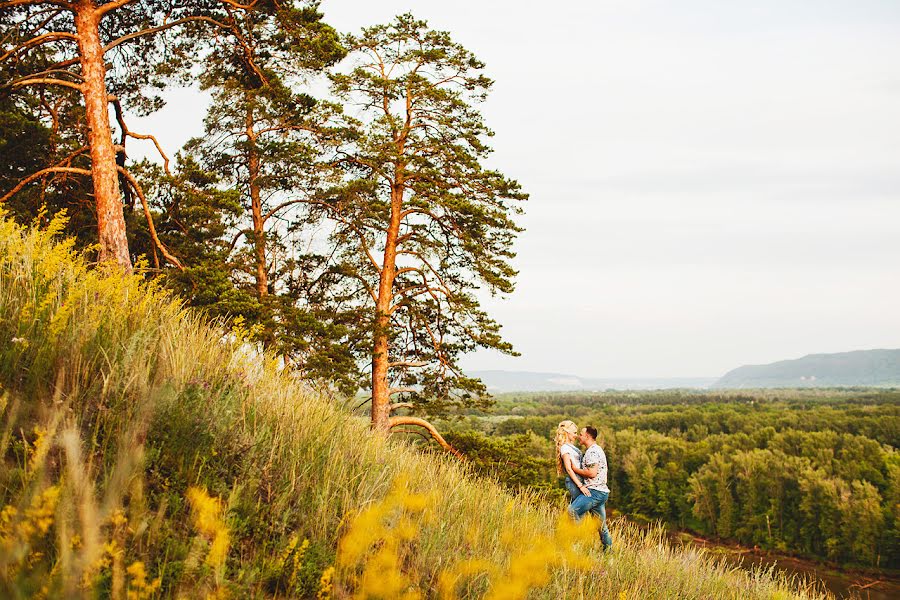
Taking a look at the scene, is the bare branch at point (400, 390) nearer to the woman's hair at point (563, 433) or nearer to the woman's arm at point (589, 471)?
the woman's hair at point (563, 433)

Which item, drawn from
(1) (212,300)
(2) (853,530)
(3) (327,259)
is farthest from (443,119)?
(2) (853,530)

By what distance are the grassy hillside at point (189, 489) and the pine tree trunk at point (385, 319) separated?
11883mm

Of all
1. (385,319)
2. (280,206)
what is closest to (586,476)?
(385,319)

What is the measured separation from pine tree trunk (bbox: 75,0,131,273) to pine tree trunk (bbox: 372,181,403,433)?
27.8 feet

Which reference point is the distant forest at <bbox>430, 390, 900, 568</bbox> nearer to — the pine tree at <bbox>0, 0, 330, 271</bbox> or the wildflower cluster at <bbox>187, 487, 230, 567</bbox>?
the pine tree at <bbox>0, 0, 330, 271</bbox>

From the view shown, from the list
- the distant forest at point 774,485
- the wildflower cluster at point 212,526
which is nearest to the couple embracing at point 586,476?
the wildflower cluster at point 212,526

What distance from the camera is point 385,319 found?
16.7 m

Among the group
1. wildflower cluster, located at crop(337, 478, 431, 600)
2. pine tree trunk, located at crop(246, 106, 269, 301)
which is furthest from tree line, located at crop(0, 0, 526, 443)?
wildflower cluster, located at crop(337, 478, 431, 600)

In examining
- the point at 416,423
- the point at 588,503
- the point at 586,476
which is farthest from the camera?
the point at 416,423

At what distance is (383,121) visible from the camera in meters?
16.7

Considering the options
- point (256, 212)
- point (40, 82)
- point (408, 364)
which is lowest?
point (408, 364)

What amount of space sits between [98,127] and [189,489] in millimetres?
8598

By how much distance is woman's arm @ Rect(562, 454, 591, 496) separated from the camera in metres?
7.67

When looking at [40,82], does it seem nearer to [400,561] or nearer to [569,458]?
[400,561]
